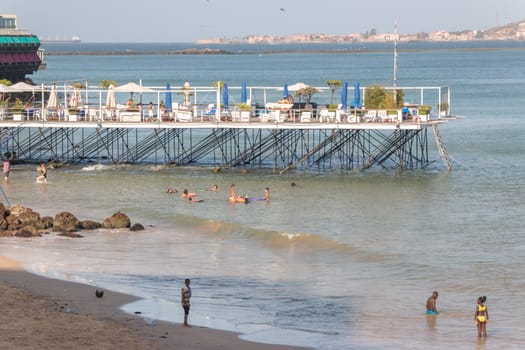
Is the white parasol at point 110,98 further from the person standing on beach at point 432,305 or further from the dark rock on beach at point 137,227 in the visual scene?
the person standing on beach at point 432,305

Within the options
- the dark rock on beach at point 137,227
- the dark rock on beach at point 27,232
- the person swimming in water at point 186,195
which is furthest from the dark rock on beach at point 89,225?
the person swimming in water at point 186,195

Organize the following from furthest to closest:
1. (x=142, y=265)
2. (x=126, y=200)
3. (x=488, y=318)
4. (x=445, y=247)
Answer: (x=126, y=200) < (x=445, y=247) < (x=142, y=265) < (x=488, y=318)

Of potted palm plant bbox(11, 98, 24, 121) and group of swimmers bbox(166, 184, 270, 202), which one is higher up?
potted palm plant bbox(11, 98, 24, 121)

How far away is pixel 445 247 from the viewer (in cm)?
3612

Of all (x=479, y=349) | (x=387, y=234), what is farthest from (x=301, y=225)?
(x=479, y=349)

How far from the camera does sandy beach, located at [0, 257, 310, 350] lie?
2250 cm

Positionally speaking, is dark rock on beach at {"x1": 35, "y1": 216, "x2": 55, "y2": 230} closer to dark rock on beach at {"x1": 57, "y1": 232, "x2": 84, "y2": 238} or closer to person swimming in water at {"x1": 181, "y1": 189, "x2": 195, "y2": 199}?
dark rock on beach at {"x1": 57, "y1": 232, "x2": 84, "y2": 238}

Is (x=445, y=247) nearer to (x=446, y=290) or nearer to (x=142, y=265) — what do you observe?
(x=446, y=290)

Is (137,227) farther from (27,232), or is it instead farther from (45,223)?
(27,232)

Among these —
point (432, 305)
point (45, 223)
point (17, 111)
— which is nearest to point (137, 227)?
point (45, 223)

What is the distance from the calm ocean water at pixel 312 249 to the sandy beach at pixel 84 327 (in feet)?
2.62

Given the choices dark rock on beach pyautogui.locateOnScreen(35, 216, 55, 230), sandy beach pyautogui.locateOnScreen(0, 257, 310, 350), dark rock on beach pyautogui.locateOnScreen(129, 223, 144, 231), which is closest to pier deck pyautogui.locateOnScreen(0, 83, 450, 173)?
dark rock on beach pyautogui.locateOnScreen(129, 223, 144, 231)

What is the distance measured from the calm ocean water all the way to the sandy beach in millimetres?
798

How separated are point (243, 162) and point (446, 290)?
24973 mm
